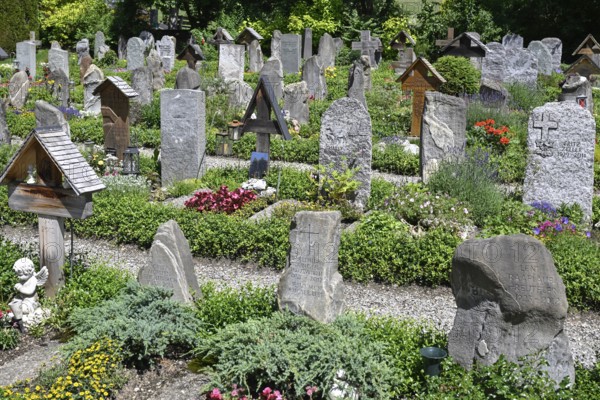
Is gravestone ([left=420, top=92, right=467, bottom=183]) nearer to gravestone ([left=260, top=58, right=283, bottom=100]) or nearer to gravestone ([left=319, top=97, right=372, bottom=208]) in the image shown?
gravestone ([left=319, top=97, right=372, bottom=208])

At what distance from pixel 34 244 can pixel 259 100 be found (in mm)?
4801

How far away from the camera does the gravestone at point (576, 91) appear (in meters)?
15.4

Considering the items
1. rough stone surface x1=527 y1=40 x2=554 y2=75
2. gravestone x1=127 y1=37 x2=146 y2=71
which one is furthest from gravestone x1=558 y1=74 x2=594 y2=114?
gravestone x1=127 y1=37 x2=146 y2=71

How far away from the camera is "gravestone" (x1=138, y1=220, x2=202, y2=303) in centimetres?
804

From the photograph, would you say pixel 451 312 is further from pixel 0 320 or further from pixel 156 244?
pixel 0 320

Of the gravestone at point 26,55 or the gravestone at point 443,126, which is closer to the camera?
the gravestone at point 443,126

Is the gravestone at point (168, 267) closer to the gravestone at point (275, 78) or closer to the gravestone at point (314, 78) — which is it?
the gravestone at point (275, 78)

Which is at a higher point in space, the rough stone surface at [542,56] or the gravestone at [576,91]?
the rough stone surface at [542,56]

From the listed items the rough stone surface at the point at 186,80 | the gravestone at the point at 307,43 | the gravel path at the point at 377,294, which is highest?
the gravestone at the point at 307,43

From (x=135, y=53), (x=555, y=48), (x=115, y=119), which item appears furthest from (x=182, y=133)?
(x=555, y=48)

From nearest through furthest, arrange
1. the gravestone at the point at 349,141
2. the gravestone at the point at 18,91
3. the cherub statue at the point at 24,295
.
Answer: the cherub statue at the point at 24,295
the gravestone at the point at 349,141
the gravestone at the point at 18,91

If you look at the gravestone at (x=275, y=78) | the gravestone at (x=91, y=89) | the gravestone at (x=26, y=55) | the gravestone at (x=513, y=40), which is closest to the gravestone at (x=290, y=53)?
the gravestone at (x=275, y=78)

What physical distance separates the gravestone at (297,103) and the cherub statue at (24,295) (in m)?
11.8

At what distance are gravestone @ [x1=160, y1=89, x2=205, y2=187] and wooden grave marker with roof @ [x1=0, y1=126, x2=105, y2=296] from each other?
5.53 m
